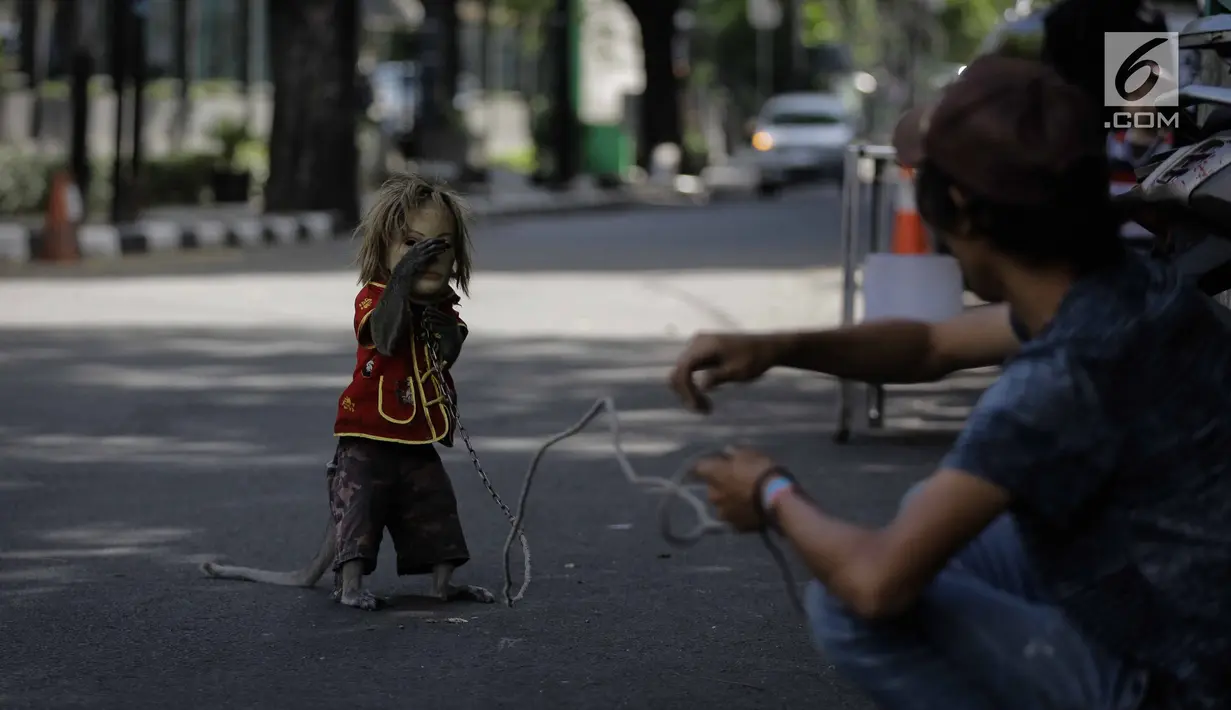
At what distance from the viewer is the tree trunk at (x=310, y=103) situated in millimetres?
24344

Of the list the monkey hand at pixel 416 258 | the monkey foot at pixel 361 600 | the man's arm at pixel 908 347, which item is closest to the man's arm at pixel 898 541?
the man's arm at pixel 908 347

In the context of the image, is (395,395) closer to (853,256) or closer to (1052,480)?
(1052,480)

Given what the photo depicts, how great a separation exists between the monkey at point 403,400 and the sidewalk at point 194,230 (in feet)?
37.6

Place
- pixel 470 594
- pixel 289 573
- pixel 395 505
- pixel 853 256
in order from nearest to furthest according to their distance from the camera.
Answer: pixel 395 505
pixel 470 594
pixel 289 573
pixel 853 256

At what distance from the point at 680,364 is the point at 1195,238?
9.08 ft

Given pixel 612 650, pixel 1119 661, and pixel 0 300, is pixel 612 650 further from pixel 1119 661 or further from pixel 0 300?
pixel 0 300

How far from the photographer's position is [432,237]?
17.1 ft

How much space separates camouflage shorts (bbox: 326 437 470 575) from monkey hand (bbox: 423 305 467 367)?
0.94 feet

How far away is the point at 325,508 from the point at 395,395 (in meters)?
1.91

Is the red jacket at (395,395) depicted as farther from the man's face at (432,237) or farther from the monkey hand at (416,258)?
the monkey hand at (416,258)

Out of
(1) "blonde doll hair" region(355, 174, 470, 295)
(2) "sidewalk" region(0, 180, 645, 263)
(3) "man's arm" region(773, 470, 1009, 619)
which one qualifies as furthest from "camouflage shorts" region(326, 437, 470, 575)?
(2) "sidewalk" region(0, 180, 645, 263)

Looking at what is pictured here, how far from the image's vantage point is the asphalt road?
4836 millimetres

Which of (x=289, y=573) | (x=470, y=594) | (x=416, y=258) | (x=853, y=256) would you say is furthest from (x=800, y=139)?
(x=416, y=258)

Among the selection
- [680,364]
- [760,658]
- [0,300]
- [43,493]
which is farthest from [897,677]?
[0,300]
